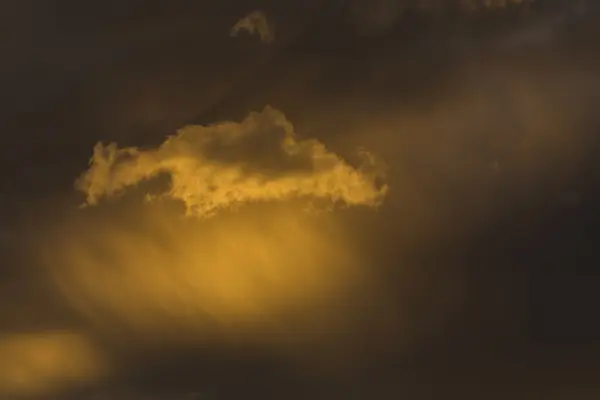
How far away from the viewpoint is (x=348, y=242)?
12.5 meters

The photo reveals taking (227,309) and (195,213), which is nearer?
(195,213)

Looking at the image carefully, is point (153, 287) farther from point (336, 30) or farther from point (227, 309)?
point (336, 30)

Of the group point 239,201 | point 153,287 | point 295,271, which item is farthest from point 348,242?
point 153,287

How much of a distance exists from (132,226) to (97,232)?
16.8 inches

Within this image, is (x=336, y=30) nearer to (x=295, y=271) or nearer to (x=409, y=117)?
(x=409, y=117)

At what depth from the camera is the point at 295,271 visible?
41.5ft

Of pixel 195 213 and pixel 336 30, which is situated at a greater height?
pixel 336 30

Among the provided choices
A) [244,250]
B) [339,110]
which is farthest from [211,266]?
[339,110]

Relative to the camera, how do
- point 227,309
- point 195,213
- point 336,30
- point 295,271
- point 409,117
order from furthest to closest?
point 227,309 → point 295,271 → point 195,213 → point 409,117 → point 336,30

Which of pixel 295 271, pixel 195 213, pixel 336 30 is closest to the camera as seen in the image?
pixel 336 30

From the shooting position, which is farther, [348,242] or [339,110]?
[348,242]

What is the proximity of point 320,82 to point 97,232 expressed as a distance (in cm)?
330

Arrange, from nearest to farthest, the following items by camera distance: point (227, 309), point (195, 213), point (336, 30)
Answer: point (336, 30) < point (195, 213) < point (227, 309)

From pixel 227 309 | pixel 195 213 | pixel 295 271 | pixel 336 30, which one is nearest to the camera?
pixel 336 30
